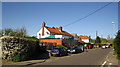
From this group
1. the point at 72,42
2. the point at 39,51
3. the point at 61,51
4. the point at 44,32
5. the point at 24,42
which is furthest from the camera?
the point at 44,32

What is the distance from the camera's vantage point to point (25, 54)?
15.8 m

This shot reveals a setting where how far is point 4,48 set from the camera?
14.6 m

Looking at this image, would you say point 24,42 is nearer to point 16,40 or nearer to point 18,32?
point 16,40

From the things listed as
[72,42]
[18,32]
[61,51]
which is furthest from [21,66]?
[18,32]

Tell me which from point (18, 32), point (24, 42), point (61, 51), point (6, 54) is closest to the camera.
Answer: point (6, 54)

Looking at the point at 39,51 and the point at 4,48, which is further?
the point at 39,51

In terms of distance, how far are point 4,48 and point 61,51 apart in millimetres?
10189

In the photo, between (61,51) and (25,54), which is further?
(61,51)

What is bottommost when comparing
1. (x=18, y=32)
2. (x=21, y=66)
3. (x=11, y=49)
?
(x=21, y=66)

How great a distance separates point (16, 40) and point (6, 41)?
909mm

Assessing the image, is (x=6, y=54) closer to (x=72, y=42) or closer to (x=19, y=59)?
(x=19, y=59)

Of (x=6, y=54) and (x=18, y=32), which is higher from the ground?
(x=18, y=32)

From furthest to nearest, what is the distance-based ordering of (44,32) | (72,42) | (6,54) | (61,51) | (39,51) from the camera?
(44,32) < (72,42) < (39,51) < (61,51) < (6,54)

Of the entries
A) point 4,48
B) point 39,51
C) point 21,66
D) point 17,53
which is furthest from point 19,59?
point 39,51
